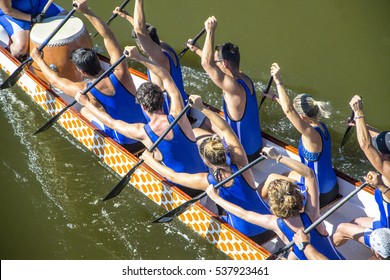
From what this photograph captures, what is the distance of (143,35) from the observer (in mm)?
7020

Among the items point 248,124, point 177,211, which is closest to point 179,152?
point 177,211

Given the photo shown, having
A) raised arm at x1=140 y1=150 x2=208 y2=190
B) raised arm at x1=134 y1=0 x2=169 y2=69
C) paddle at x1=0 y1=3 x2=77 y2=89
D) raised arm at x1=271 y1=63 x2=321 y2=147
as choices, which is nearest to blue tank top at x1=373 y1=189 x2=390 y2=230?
raised arm at x1=271 y1=63 x2=321 y2=147

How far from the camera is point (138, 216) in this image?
25.0 feet

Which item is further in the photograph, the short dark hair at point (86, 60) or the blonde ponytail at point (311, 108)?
the short dark hair at point (86, 60)

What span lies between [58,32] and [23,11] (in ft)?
3.29

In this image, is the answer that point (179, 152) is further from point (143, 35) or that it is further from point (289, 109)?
point (143, 35)

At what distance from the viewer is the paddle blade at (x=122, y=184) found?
22.9 feet

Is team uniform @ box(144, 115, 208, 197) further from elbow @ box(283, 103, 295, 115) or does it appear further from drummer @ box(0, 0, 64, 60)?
A: drummer @ box(0, 0, 64, 60)

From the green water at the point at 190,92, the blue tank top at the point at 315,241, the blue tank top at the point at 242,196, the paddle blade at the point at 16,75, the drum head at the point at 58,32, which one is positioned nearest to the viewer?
the blue tank top at the point at 315,241

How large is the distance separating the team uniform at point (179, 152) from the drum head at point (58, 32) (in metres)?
2.16

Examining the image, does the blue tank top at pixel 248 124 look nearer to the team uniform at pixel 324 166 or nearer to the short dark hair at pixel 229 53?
the short dark hair at pixel 229 53

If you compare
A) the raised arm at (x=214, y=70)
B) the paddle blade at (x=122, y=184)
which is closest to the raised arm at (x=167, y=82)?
the raised arm at (x=214, y=70)
